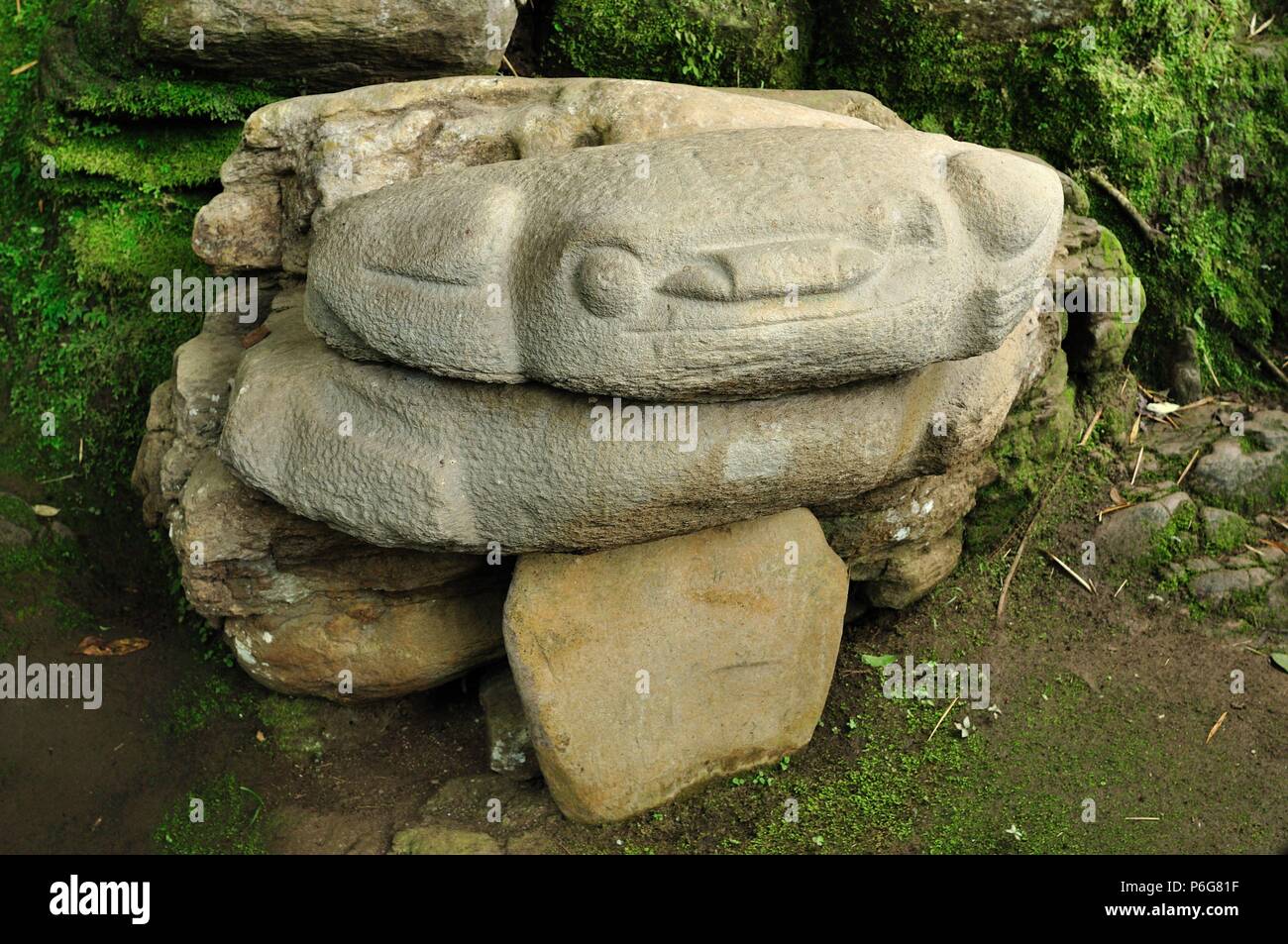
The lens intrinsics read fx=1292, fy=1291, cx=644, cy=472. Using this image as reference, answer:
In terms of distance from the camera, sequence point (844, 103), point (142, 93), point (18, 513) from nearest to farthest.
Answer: point (844, 103)
point (142, 93)
point (18, 513)

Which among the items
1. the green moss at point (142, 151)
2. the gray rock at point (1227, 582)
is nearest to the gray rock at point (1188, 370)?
the gray rock at point (1227, 582)

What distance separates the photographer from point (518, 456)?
3357mm

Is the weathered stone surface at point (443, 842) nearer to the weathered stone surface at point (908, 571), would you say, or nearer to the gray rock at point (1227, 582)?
the weathered stone surface at point (908, 571)

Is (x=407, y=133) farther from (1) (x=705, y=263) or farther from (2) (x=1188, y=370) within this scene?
(2) (x=1188, y=370)

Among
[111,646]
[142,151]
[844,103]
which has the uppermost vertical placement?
[844,103]

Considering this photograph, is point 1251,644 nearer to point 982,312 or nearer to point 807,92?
point 982,312

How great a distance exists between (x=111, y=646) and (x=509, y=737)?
147 cm

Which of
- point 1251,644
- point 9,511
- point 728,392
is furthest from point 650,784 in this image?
point 9,511

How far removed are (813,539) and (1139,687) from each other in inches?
51.2

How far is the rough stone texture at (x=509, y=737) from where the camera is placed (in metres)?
4.10

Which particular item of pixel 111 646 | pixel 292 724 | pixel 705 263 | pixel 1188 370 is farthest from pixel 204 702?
pixel 1188 370

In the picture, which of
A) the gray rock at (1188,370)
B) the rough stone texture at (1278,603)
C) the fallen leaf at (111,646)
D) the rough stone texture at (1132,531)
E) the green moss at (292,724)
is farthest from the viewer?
the gray rock at (1188,370)

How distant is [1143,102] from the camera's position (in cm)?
504

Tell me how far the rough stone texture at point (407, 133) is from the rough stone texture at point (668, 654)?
1220 millimetres
